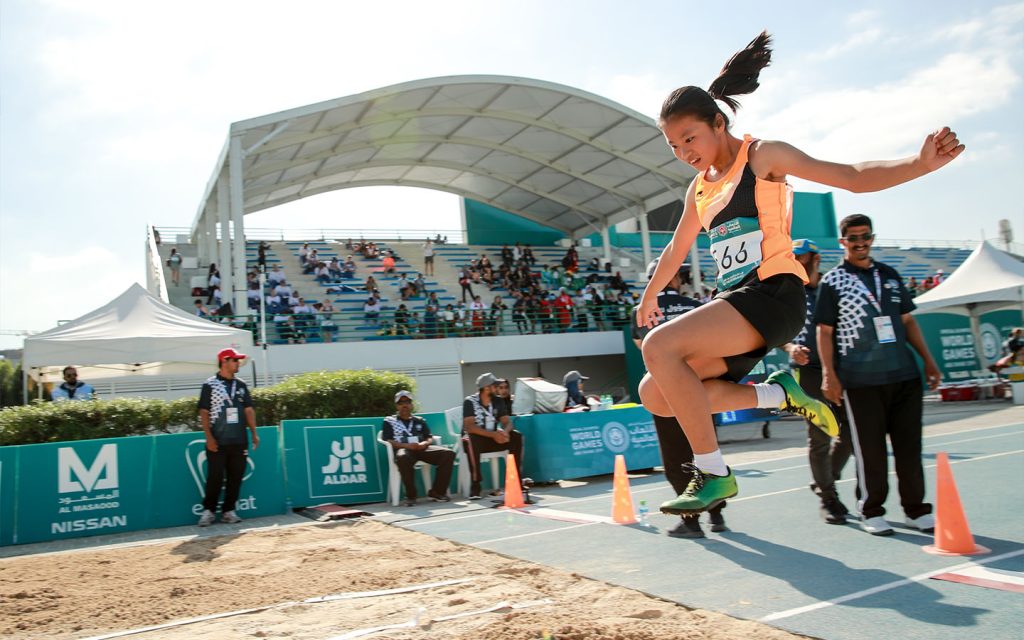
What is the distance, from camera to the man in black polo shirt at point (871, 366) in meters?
4.65

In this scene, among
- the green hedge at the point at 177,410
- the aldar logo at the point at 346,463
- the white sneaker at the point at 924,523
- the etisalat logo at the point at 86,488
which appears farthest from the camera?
the aldar logo at the point at 346,463

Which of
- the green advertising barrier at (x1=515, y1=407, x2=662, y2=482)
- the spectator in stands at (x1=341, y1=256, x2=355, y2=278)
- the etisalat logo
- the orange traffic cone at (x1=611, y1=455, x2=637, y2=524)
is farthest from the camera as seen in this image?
the spectator in stands at (x1=341, y1=256, x2=355, y2=278)

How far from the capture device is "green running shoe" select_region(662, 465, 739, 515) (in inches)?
111

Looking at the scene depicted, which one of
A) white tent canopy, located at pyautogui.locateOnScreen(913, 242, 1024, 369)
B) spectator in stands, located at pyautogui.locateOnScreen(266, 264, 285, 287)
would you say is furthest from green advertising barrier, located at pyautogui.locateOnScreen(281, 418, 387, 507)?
spectator in stands, located at pyautogui.locateOnScreen(266, 264, 285, 287)

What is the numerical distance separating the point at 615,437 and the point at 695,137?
284 inches

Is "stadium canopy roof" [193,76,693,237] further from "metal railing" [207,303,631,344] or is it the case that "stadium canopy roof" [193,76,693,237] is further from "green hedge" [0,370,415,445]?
"green hedge" [0,370,415,445]

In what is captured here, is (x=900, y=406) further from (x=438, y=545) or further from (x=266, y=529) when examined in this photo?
(x=266, y=529)

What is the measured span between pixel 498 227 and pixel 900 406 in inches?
1104

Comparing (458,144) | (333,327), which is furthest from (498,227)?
(333,327)

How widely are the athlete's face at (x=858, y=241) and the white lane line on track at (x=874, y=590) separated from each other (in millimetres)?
1912

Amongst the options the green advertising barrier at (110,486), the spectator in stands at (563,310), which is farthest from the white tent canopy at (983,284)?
the green advertising barrier at (110,486)

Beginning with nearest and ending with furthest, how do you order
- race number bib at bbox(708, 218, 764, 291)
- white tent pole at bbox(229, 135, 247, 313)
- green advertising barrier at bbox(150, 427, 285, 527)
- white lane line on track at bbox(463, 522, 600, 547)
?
race number bib at bbox(708, 218, 764, 291) < white lane line on track at bbox(463, 522, 600, 547) < green advertising barrier at bbox(150, 427, 285, 527) < white tent pole at bbox(229, 135, 247, 313)

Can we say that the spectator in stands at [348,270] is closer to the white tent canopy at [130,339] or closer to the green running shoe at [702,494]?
the white tent canopy at [130,339]

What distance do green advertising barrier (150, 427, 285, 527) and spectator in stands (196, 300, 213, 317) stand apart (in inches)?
421
